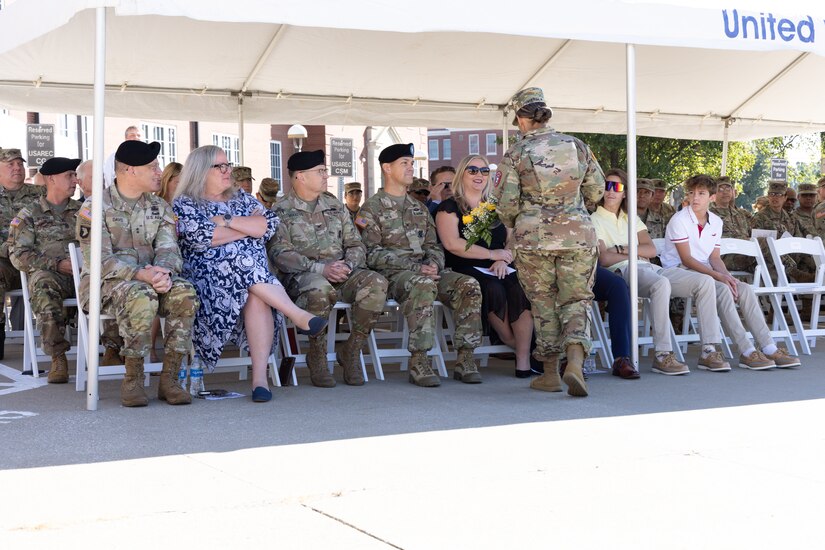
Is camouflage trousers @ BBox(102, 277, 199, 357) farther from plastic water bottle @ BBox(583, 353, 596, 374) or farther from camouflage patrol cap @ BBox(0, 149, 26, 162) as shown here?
camouflage patrol cap @ BBox(0, 149, 26, 162)

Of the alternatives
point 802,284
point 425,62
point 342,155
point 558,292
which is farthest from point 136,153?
point 342,155

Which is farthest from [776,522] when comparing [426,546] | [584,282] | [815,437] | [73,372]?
[73,372]

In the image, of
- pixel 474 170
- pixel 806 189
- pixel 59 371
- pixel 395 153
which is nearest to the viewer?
pixel 59 371

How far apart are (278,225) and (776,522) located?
4454mm

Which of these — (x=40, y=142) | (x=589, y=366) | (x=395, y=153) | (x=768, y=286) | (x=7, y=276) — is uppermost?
(x=40, y=142)

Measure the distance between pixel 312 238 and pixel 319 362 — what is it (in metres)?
0.89

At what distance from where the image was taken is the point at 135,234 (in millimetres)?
6559

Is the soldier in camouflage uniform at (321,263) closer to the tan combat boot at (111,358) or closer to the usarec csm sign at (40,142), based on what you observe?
the tan combat boot at (111,358)

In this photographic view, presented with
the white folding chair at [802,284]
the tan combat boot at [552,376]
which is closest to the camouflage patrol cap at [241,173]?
the tan combat boot at [552,376]

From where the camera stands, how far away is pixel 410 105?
1080 centimetres

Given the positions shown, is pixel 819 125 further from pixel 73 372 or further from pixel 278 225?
pixel 73 372

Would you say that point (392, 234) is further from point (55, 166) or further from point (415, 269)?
point (55, 166)

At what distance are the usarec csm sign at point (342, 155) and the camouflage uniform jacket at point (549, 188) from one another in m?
10.1

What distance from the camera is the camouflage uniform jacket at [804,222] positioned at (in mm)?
11805
